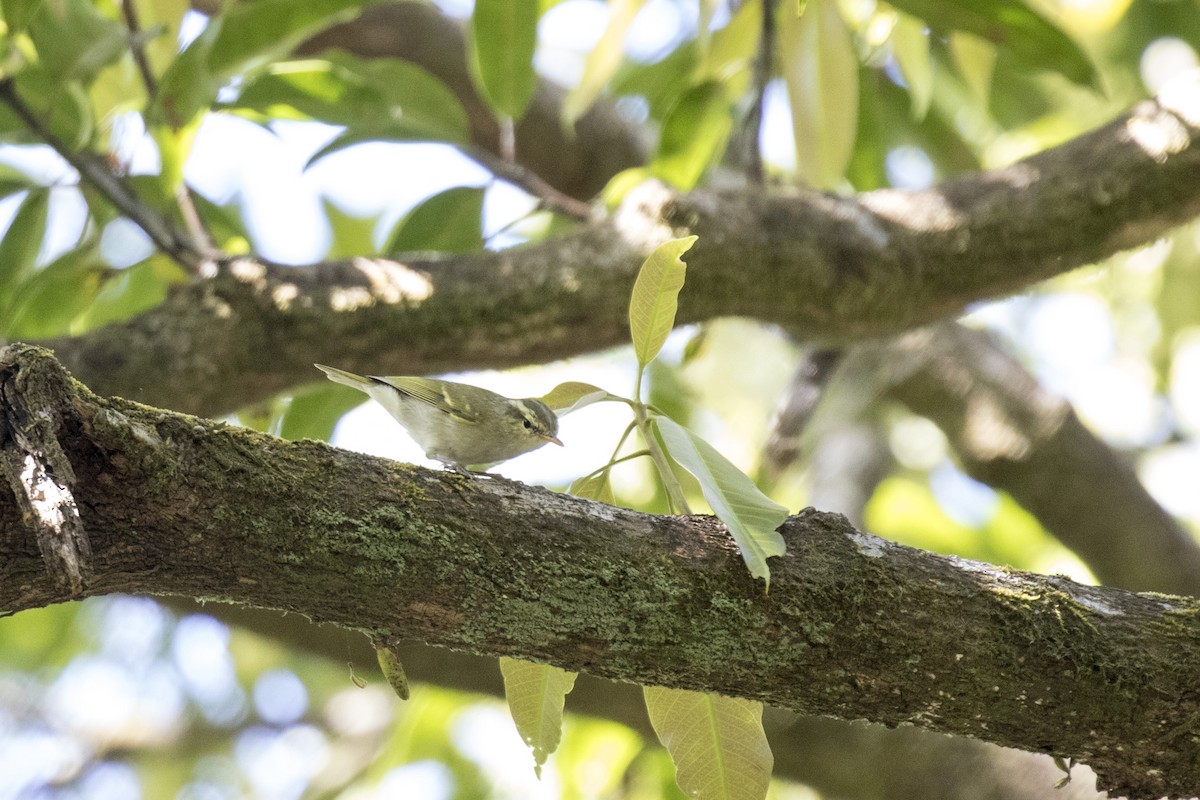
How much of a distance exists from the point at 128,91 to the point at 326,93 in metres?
0.65

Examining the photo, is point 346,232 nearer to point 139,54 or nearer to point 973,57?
point 139,54

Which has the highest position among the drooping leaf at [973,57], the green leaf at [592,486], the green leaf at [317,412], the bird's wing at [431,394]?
the drooping leaf at [973,57]

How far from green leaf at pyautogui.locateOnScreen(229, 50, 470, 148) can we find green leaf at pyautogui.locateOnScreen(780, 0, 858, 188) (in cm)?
Result: 121

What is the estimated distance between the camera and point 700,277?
320 cm

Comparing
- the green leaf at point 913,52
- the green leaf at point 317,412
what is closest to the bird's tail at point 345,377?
the green leaf at point 317,412

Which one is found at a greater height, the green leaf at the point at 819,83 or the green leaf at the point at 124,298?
the green leaf at the point at 819,83

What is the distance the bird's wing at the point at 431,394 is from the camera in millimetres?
3008

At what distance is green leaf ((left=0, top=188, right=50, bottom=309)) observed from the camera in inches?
132

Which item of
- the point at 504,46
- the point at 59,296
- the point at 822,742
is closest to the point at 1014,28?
the point at 504,46

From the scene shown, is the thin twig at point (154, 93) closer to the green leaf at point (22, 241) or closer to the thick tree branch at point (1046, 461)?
the green leaf at point (22, 241)

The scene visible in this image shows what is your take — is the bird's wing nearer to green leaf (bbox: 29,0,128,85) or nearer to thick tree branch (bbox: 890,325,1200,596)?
green leaf (bbox: 29,0,128,85)

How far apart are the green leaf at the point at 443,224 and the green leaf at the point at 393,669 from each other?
2.32 m

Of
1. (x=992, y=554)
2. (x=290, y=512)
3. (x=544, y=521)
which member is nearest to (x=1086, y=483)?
(x=992, y=554)

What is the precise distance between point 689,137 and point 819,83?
495 millimetres
